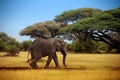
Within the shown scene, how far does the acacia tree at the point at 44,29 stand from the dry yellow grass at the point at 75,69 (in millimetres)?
256

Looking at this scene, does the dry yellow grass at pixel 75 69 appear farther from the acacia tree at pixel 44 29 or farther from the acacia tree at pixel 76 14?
the acacia tree at pixel 76 14

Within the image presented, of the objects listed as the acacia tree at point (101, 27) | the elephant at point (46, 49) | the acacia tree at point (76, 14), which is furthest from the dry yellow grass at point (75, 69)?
the acacia tree at point (76, 14)

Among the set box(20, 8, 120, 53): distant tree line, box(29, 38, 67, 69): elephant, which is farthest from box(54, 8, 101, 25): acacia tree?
box(29, 38, 67, 69): elephant

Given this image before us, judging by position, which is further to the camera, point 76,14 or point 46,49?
point 46,49

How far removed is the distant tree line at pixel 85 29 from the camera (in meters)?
5.83

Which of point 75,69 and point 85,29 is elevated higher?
point 85,29

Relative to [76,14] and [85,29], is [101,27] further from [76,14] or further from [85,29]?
[76,14]

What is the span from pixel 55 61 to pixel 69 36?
12.8 inches

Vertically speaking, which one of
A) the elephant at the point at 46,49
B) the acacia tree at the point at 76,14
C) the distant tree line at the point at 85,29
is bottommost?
the elephant at the point at 46,49

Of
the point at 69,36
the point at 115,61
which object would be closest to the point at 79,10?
the point at 69,36

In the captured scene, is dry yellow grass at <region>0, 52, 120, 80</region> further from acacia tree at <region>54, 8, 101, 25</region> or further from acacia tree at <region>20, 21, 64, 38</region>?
acacia tree at <region>54, 8, 101, 25</region>

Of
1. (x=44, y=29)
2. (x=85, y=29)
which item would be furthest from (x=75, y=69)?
(x=44, y=29)

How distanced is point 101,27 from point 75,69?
56 centimetres

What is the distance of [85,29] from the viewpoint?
589 cm
